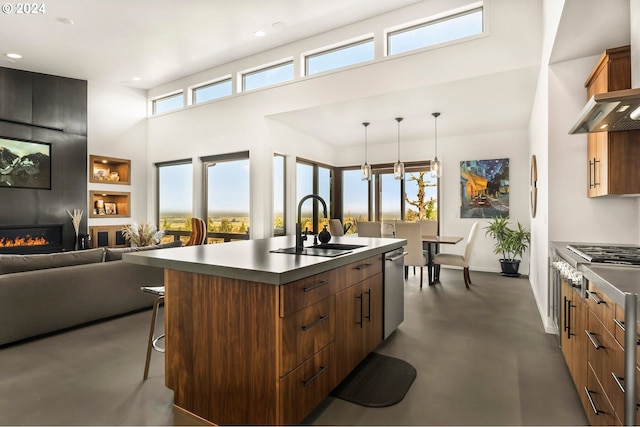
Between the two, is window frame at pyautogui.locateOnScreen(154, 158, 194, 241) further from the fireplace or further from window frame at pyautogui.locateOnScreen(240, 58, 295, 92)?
window frame at pyautogui.locateOnScreen(240, 58, 295, 92)

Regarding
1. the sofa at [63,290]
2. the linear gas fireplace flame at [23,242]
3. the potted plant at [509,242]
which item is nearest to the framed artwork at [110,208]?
the linear gas fireplace flame at [23,242]

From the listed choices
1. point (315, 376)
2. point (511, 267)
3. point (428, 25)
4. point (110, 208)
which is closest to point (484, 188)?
point (511, 267)

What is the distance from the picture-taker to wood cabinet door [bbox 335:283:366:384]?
6.81 ft

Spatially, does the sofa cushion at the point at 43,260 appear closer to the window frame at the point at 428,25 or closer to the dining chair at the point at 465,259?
the window frame at the point at 428,25

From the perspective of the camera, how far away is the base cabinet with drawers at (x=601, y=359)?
129 centimetres

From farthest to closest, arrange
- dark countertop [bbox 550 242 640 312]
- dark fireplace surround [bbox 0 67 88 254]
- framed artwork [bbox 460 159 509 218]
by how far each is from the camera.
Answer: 1. framed artwork [bbox 460 159 509 218]
2. dark fireplace surround [bbox 0 67 88 254]
3. dark countertop [bbox 550 242 640 312]

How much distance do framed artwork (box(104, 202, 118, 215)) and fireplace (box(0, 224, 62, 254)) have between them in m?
0.93

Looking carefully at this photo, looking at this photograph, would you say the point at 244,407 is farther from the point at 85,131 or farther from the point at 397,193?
the point at 85,131

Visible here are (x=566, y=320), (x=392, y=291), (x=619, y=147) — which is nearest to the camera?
(x=566, y=320)

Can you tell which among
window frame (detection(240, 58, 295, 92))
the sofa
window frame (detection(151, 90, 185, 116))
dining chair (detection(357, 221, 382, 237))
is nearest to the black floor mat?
the sofa

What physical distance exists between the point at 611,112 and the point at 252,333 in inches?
91.0

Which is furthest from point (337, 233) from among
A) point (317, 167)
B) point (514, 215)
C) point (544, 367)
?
point (544, 367)

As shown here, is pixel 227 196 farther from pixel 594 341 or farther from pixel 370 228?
pixel 594 341

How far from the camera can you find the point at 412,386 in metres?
2.22
